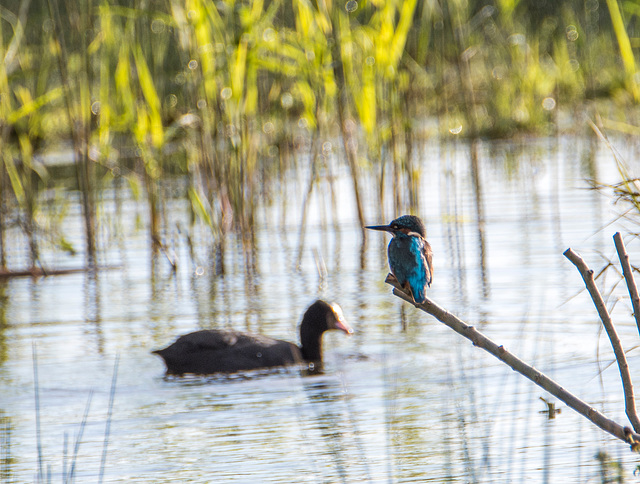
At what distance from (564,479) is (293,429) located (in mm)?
1353

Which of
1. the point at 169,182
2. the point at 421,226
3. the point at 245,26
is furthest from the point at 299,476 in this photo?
the point at 169,182

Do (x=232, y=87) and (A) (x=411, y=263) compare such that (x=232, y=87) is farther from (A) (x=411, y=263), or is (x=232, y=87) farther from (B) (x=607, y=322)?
(B) (x=607, y=322)

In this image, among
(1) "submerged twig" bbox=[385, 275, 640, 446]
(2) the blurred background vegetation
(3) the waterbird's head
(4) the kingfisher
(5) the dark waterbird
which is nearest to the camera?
(1) "submerged twig" bbox=[385, 275, 640, 446]

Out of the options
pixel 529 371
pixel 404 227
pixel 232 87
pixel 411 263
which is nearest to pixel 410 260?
pixel 411 263

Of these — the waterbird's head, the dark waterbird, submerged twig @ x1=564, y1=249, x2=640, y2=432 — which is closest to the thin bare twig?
submerged twig @ x1=564, y1=249, x2=640, y2=432

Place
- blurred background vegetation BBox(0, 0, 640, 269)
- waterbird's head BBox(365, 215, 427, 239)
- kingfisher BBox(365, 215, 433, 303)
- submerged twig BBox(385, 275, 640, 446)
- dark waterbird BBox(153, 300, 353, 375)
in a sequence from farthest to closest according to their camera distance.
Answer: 1. blurred background vegetation BBox(0, 0, 640, 269)
2. dark waterbird BBox(153, 300, 353, 375)
3. waterbird's head BBox(365, 215, 427, 239)
4. kingfisher BBox(365, 215, 433, 303)
5. submerged twig BBox(385, 275, 640, 446)

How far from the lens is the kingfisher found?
136 inches

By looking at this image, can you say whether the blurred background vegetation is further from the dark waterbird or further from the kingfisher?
the kingfisher

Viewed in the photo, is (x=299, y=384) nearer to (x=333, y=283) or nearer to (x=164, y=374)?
(x=164, y=374)

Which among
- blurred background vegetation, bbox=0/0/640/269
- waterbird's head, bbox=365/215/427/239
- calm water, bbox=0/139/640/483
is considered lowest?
calm water, bbox=0/139/640/483

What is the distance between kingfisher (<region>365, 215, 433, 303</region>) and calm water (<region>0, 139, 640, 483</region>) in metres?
0.38

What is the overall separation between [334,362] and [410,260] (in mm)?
2864

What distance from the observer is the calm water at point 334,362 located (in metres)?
4.27

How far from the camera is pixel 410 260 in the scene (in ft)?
11.7
